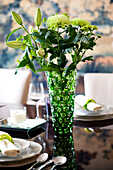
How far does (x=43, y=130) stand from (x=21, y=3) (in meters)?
3.38

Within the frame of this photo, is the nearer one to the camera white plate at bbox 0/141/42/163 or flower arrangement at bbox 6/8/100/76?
white plate at bbox 0/141/42/163

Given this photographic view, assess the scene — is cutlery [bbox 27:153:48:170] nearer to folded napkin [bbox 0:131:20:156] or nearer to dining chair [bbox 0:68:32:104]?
folded napkin [bbox 0:131:20:156]

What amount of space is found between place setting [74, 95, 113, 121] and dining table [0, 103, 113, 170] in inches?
1.3

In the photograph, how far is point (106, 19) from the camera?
3885 mm

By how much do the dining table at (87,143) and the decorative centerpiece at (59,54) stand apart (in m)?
0.05

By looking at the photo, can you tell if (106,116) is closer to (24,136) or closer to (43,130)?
(43,130)

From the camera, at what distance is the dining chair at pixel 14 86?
245 centimetres

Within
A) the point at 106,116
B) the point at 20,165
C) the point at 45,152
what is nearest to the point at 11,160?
the point at 20,165

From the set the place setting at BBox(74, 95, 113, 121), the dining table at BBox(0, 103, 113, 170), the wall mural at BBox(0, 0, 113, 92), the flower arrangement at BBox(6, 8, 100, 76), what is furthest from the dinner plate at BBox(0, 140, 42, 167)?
the wall mural at BBox(0, 0, 113, 92)

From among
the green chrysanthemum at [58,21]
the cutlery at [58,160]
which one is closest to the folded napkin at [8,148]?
the cutlery at [58,160]

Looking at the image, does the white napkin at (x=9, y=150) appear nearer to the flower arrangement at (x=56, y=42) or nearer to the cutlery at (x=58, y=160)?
the cutlery at (x=58, y=160)

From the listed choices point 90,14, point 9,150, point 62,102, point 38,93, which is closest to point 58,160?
point 9,150

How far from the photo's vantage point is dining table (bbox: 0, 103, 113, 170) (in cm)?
88

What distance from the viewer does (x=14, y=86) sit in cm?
249
